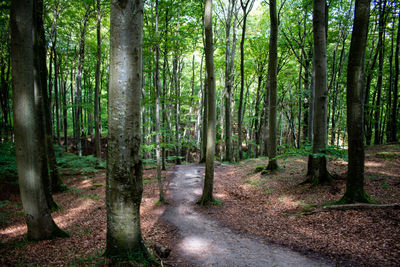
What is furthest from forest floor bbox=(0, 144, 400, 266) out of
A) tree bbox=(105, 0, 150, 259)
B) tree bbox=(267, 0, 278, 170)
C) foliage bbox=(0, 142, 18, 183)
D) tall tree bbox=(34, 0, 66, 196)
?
tree bbox=(267, 0, 278, 170)

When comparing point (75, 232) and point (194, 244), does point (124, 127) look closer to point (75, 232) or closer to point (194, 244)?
point (194, 244)

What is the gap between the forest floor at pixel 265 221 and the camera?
404 centimetres

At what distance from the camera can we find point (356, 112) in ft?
17.9

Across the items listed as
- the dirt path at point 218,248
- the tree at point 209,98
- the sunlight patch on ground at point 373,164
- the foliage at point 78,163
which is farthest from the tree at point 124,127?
the foliage at point 78,163

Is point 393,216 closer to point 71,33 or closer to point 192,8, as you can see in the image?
point 192,8

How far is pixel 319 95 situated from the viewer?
7.54 metres

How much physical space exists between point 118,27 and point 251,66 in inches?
741

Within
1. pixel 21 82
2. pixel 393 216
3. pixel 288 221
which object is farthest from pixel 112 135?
pixel 393 216

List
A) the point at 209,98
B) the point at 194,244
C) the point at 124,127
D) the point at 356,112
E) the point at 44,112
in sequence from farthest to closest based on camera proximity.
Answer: the point at 44,112
the point at 209,98
the point at 356,112
the point at 194,244
the point at 124,127

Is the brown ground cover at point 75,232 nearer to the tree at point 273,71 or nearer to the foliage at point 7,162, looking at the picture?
the foliage at point 7,162

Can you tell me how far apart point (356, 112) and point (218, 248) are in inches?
199

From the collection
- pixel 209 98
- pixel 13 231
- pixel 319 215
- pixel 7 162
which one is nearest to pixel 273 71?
pixel 209 98

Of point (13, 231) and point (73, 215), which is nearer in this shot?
point (13, 231)

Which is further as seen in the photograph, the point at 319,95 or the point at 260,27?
the point at 260,27
